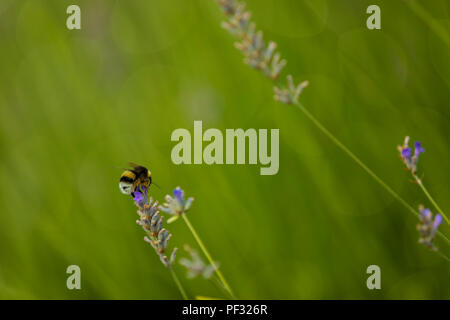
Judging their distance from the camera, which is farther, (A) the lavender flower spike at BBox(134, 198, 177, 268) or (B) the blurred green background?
(B) the blurred green background

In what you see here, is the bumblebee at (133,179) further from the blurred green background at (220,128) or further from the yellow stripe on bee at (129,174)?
the blurred green background at (220,128)

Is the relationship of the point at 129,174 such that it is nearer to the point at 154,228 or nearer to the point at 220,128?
the point at 154,228

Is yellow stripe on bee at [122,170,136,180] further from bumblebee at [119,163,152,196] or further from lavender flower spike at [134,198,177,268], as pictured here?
lavender flower spike at [134,198,177,268]

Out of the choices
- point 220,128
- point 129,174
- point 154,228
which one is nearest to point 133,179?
point 129,174

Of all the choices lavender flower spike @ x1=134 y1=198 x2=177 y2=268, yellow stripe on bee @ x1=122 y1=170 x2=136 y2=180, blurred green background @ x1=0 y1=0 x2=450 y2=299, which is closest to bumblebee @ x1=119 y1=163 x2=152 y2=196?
yellow stripe on bee @ x1=122 y1=170 x2=136 y2=180

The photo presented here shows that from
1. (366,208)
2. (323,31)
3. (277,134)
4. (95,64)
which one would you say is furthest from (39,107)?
(366,208)

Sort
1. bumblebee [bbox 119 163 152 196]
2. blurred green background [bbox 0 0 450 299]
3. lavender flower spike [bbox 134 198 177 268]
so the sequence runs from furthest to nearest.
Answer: blurred green background [bbox 0 0 450 299]
bumblebee [bbox 119 163 152 196]
lavender flower spike [bbox 134 198 177 268]

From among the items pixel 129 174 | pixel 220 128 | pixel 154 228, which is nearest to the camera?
pixel 154 228

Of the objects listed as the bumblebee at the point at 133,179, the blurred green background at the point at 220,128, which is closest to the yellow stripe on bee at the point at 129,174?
the bumblebee at the point at 133,179

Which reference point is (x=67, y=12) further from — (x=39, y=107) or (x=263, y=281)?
(x=263, y=281)
